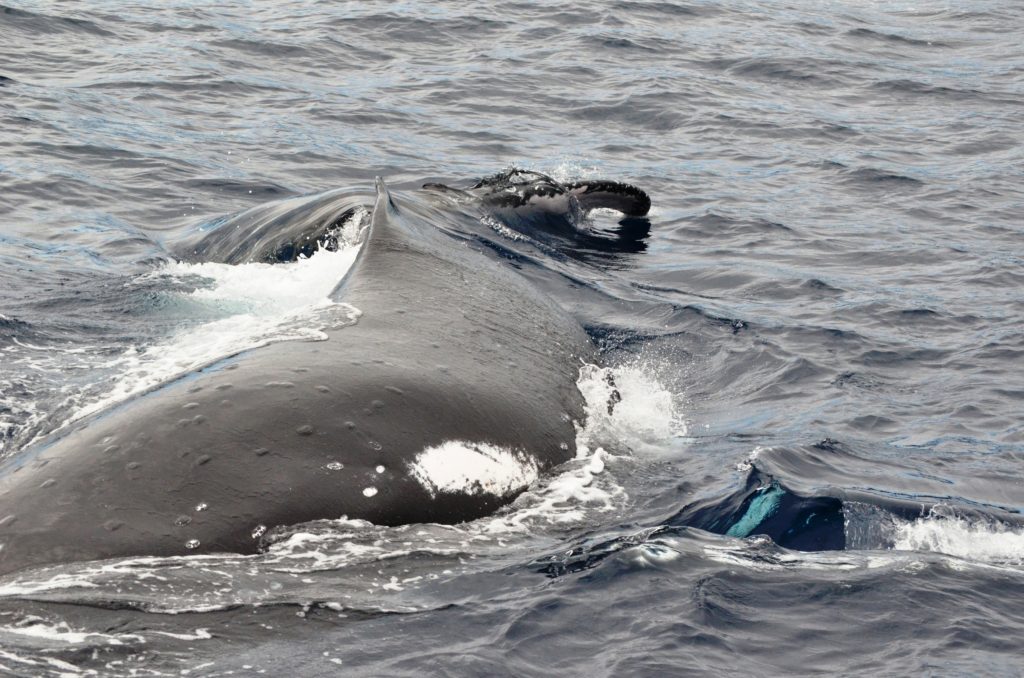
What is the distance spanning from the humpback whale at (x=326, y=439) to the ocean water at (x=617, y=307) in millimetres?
172

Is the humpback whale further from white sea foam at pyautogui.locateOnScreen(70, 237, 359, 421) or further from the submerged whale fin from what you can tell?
the submerged whale fin

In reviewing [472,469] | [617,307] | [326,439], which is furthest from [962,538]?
[617,307]

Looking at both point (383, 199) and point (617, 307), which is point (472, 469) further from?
point (617, 307)

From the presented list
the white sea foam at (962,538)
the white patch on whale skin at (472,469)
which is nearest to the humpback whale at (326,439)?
the white patch on whale skin at (472,469)

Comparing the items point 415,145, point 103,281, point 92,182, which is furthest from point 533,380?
point 415,145

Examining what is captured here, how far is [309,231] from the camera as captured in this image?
11.7 meters

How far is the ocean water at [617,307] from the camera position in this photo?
564 cm

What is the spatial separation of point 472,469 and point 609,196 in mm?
8539

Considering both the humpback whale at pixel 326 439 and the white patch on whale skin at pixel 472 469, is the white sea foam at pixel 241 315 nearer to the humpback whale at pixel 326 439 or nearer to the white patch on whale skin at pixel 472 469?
the humpback whale at pixel 326 439

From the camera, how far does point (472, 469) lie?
672 cm

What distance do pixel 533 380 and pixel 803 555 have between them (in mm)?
2045

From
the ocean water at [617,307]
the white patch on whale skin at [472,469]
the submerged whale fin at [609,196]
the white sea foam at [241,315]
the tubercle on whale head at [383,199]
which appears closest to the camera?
the ocean water at [617,307]

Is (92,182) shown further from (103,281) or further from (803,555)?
(803,555)

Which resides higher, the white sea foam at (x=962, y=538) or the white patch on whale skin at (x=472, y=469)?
the white patch on whale skin at (x=472, y=469)
